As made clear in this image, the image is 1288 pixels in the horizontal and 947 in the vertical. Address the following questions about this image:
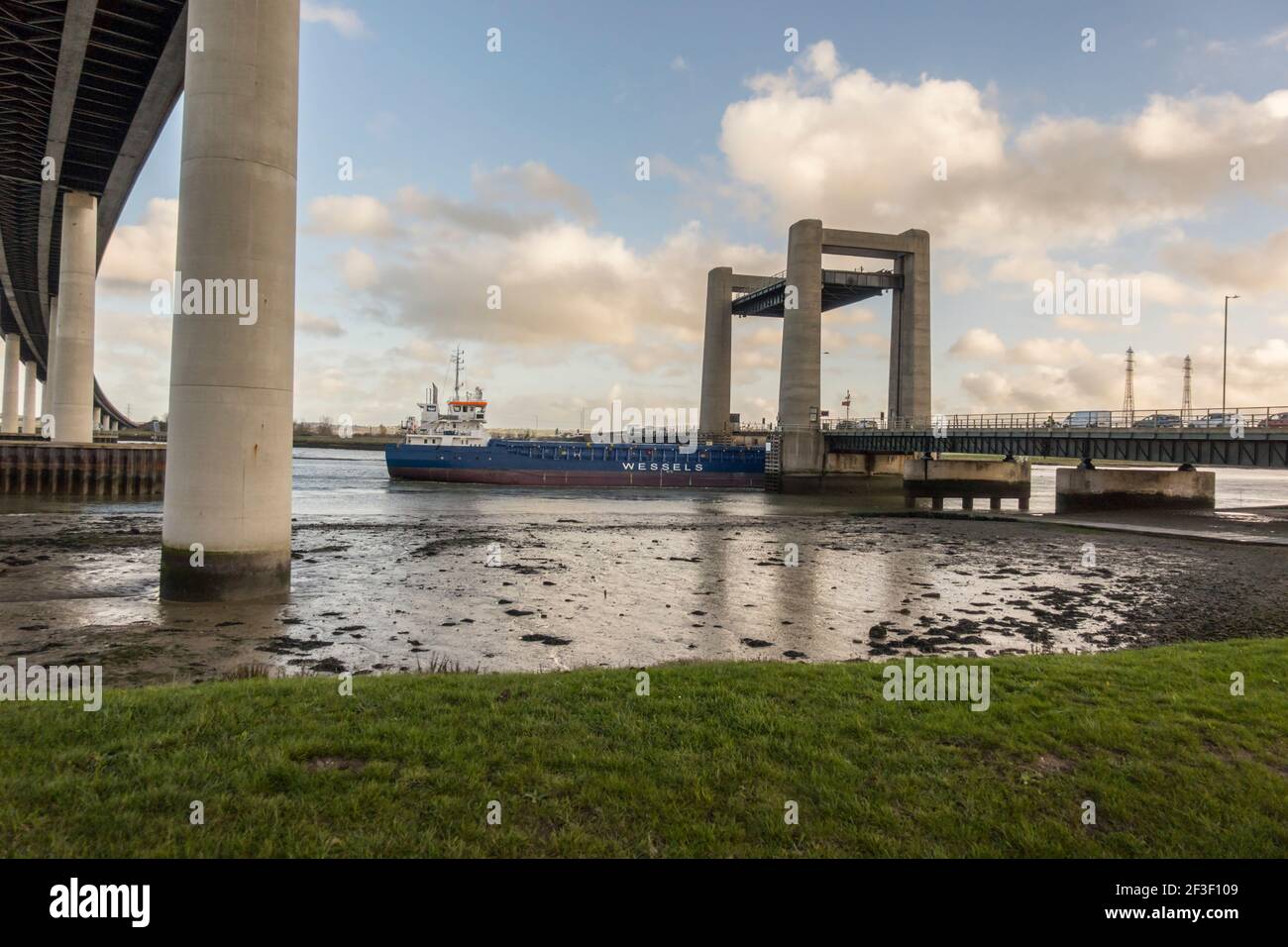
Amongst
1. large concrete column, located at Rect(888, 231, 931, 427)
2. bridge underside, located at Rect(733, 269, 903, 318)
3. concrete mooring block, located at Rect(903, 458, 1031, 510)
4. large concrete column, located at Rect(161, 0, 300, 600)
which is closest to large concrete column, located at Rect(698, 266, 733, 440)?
bridge underside, located at Rect(733, 269, 903, 318)

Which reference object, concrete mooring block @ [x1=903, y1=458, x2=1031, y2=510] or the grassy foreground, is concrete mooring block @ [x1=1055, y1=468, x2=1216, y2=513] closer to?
concrete mooring block @ [x1=903, y1=458, x2=1031, y2=510]

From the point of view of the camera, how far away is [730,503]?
184 feet

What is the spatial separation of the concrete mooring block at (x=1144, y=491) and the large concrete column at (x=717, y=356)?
40.8 meters

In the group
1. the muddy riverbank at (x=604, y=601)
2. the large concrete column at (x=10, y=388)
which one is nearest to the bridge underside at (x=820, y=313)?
the muddy riverbank at (x=604, y=601)

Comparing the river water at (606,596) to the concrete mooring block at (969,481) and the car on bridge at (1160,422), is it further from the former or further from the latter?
the concrete mooring block at (969,481)

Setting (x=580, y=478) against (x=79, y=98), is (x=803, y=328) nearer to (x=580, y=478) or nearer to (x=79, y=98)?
(x=580, y=478)

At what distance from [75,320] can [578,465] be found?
4112 cm

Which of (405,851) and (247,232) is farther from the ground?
(247,232)

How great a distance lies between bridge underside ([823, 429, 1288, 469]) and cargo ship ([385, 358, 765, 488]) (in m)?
16.1

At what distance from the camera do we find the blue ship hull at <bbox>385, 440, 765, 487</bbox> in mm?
69500

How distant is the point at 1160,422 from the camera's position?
46.3 metres

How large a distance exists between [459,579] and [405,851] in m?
16.3

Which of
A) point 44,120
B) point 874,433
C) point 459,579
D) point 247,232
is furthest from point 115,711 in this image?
point 874,433
